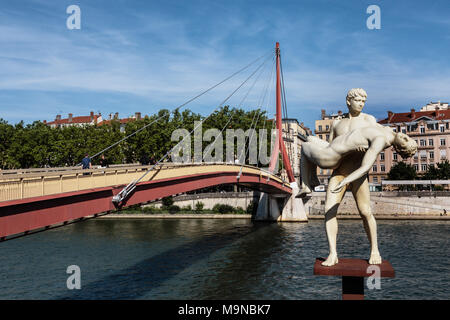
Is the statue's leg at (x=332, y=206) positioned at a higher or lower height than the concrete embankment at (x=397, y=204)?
higher

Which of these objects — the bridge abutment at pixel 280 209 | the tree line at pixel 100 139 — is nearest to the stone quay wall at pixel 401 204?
the bridge abutment at pixel 280 209

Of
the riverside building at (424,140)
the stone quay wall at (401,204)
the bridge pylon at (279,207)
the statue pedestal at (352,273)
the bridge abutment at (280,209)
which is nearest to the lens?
the statue pedestal at (352,273)

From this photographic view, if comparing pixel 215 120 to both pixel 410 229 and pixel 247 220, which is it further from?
pixel 410 229

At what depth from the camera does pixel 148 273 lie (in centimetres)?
2614

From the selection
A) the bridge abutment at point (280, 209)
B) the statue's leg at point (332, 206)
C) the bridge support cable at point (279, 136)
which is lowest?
the bridge abutment at point (280, 209)

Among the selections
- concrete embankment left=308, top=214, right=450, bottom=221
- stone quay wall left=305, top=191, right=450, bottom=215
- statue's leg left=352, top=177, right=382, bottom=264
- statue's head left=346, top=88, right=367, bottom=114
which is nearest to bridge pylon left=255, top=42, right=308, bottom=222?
concrete embankment left=308, top=214, right=450, bottom=221

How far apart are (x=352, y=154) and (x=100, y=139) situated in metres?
66.1

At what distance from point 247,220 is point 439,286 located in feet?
116

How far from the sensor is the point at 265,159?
6825cm

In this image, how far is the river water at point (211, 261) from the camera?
2220 cm

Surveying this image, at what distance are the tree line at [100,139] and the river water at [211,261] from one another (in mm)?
21898

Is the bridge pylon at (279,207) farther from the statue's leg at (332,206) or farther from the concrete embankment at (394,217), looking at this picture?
the statue's leg at (332,206)

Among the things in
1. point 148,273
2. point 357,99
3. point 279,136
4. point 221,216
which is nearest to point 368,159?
point 357,99
